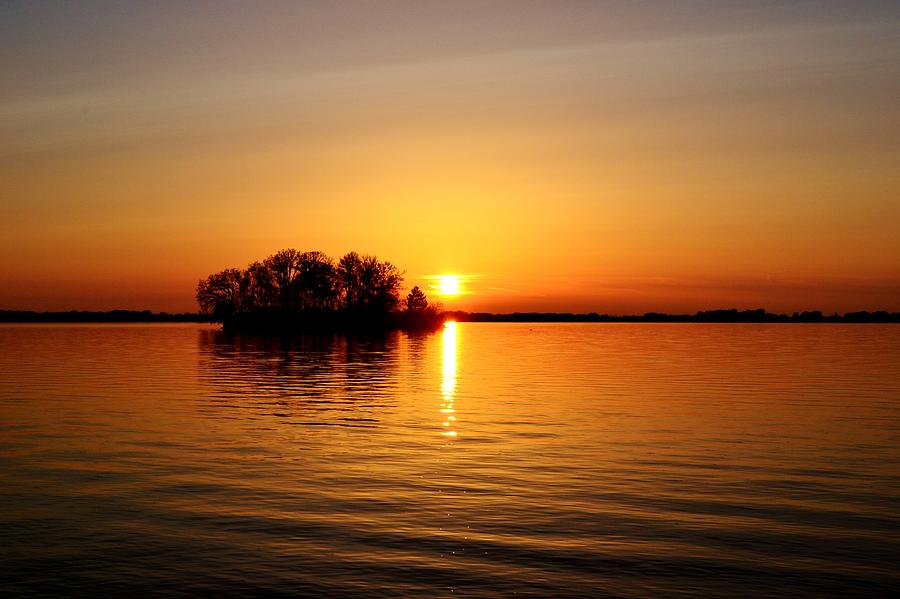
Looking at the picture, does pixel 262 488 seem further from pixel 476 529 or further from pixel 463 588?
pixel 463 588

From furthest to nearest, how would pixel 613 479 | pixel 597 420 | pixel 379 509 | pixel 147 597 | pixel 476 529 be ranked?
pixel 597 420 → pixel 613 479 → pixel 379 509 → pixel 476 529 → pixel 147 597

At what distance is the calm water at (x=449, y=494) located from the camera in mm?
13859

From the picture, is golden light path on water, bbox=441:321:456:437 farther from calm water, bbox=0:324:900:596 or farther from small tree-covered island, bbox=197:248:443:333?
small tree-covered island, bbox=197:248:443:333

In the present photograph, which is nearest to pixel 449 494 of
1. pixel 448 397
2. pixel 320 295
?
pixel 448 397

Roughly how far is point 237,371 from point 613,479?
45560mm

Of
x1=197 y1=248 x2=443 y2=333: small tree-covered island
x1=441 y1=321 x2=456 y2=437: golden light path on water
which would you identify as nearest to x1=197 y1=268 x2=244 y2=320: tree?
x1=197 y1=248 x2=443 y2=333: small tree-covered island

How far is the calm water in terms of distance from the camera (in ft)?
45.5

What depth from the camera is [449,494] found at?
65.1 feet

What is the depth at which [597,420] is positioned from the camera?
3344cm

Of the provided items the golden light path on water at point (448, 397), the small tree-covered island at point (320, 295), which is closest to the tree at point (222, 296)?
the small tree-covered island at point (320, 295)

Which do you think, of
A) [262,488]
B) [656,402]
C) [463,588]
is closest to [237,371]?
[656,402]

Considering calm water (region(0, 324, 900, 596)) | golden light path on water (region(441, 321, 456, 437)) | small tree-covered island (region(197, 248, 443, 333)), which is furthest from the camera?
small tree-covered island (region(197, 248, 443, 333))

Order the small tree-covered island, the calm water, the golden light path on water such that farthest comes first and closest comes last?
the small tree-covered island, the golden light path on water, the calm water

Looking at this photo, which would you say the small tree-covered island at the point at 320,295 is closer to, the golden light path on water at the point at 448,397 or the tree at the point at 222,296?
the tree at the point at 222,296
